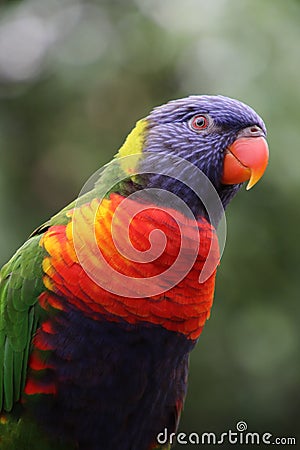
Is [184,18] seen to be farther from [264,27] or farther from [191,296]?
[191,296]

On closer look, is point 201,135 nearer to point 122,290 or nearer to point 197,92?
point 122,290

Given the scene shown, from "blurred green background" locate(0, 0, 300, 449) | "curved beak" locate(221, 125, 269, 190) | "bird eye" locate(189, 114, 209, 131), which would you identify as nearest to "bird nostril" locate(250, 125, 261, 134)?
"curved beak" locate(221, 125, 269, 190)

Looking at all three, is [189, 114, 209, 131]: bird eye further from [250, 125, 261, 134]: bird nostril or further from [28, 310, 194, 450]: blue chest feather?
[28, 310, 194, 450]: blue chest feather

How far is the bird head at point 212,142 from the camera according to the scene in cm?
190

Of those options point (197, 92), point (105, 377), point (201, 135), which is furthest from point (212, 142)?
point (197, 92)

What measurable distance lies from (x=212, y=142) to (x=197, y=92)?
6.63ft

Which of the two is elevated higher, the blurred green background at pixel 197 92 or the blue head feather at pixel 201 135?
the blurred green background at pixel 197 92

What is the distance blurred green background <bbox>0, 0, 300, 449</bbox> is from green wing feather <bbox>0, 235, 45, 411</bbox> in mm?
1909

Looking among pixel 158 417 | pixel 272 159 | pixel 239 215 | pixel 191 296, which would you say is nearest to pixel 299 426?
pixel 239 215

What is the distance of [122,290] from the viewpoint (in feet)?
5.72

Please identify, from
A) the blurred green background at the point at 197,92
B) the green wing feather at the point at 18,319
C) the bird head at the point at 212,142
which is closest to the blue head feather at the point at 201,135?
the bird head at the point at 212,142

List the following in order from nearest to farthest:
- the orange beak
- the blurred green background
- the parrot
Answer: the parrot < the orange beak < the blurred green background

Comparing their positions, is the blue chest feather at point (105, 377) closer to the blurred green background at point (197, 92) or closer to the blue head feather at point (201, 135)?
the blue head feather at point (201, 135)

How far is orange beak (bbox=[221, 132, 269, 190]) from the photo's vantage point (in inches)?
73.9
